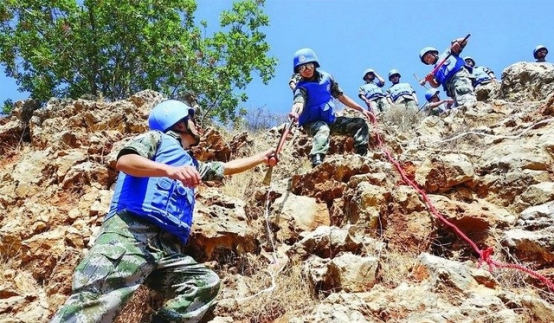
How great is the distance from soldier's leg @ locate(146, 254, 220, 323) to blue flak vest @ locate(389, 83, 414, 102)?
32.5ft

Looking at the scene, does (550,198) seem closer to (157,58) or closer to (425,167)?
(425,167)

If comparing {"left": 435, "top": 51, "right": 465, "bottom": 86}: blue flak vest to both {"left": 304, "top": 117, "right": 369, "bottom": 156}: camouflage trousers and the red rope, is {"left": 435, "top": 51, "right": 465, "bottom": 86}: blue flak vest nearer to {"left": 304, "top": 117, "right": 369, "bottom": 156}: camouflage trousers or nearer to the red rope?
{"left": 304, "top": 117, "right": 369, "bottom": 156}: camouflage trousers

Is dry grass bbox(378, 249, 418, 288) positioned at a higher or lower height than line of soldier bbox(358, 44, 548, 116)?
lower

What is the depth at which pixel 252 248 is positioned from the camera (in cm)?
430

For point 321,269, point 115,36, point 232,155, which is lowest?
point 321,269

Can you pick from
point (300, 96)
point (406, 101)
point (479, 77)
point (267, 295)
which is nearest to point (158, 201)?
point (267, 295)

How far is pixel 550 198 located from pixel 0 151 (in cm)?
592

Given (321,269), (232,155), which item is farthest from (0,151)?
(321,269)

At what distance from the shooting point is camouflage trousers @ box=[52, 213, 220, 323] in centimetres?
279

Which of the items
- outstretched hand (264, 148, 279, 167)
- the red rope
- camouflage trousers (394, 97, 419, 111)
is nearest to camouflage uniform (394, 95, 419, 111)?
camouflage trousers (394, 97, 419, 111)

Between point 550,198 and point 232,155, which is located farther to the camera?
point 232,155

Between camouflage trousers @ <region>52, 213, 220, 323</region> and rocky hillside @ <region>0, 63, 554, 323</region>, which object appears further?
rocky hillside @ <region>0, 63, 554, 323</region>

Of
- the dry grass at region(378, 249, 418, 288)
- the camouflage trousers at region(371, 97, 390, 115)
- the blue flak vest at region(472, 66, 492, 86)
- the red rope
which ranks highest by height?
the blue flak vest at region(472, 66, 492, 86)

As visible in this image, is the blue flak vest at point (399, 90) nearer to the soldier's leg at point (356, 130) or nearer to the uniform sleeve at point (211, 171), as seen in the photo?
the soldier's leg at point (356, 130)
